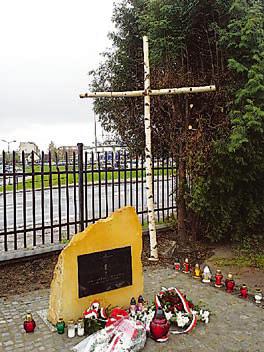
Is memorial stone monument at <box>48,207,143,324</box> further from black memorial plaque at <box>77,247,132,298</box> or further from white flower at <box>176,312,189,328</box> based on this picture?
white flower at <box>176,312,189,328</box>

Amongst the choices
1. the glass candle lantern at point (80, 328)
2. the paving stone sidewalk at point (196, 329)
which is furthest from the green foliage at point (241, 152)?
the glass candle lantern at point (80, 328)

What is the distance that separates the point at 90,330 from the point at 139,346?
0.64m

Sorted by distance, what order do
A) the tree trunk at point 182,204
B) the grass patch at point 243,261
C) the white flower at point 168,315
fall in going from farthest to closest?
the tree trunk at point 182,204 < the grass patch at point 243,261 < the white flower at point 168,315

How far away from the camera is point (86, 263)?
4.53 meters

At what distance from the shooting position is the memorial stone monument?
4.39 metres

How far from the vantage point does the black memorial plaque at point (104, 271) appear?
4.52m

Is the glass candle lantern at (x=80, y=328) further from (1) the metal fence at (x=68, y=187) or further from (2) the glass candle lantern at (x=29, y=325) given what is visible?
(1) the metal fence at (x=68, y=187)

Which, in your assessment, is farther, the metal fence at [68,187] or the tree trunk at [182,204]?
the tree trunk at [182,204]

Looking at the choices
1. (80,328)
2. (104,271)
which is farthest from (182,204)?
(80,328)

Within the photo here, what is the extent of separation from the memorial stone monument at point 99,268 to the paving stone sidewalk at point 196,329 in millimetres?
410

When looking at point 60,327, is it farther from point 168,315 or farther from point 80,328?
point 168,315

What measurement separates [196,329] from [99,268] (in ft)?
4.44

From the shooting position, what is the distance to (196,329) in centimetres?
433

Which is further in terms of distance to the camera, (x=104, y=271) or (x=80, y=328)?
(x=104, y=271)
